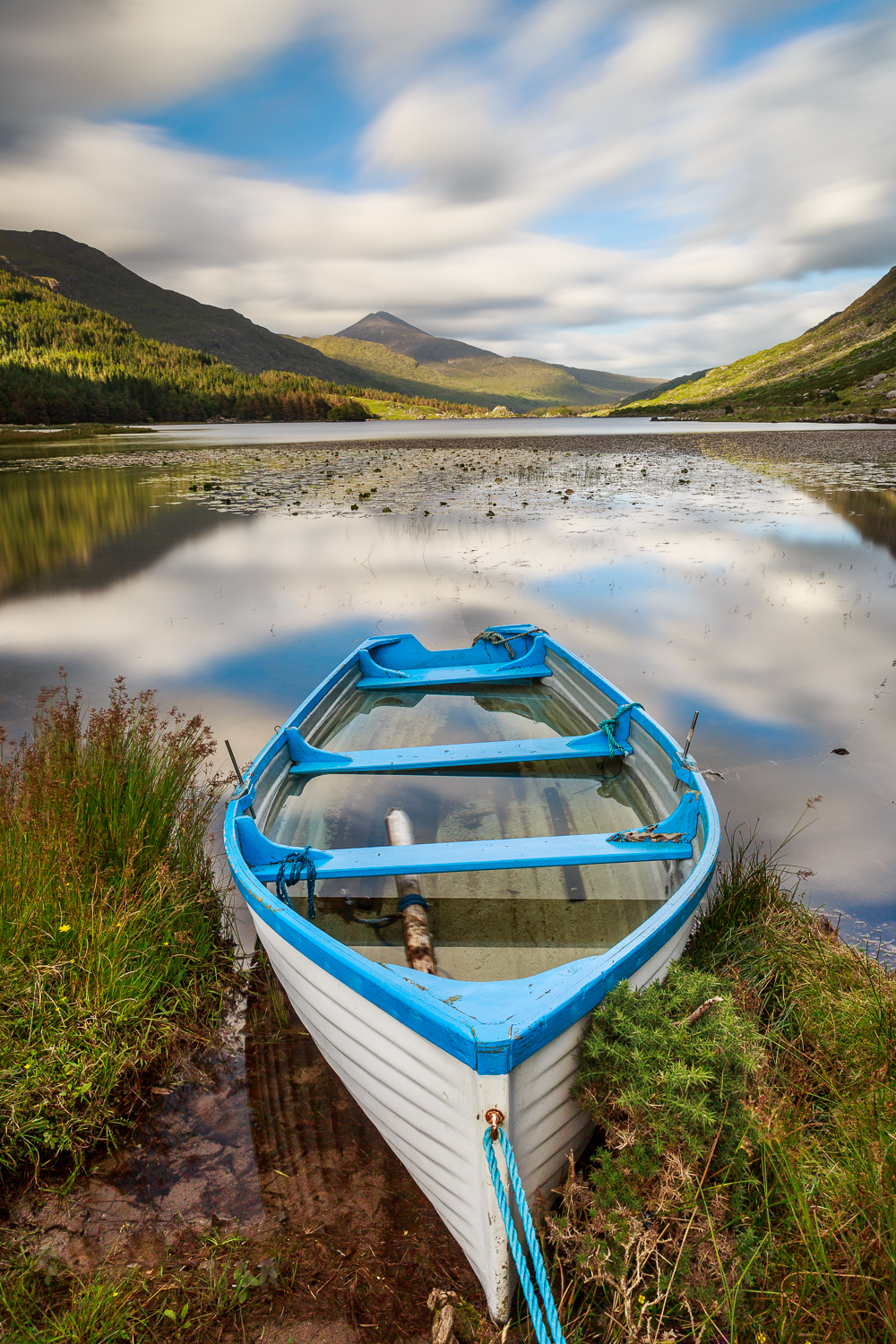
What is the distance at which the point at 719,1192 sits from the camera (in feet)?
7.73

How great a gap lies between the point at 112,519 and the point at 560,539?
12.8m

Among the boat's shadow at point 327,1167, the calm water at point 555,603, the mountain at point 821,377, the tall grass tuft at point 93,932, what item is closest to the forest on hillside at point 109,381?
the mountain at point 821,377

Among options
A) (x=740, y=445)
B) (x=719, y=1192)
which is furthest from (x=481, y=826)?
(x=740, y=445)

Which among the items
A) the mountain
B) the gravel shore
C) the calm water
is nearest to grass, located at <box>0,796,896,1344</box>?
the calm water

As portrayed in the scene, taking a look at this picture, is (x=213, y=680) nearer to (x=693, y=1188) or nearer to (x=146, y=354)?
(x=693, y=1188)

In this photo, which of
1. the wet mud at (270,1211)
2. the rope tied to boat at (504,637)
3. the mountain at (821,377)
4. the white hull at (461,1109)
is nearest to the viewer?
the white hull at (461,1109)

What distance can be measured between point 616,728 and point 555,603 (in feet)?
22.4

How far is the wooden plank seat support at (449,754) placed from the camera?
5.29 meters

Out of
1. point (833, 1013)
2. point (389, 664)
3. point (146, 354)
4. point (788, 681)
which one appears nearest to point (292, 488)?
point (389, 664)

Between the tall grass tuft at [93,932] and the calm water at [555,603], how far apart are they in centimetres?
249

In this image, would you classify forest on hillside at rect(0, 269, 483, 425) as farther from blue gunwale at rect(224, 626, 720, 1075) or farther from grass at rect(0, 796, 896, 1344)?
grass at rect(0, 796, 896, 1344)

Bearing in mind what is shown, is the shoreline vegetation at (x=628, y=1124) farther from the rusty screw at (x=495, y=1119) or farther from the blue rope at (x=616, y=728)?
the blue rope at (x=616, y=728)

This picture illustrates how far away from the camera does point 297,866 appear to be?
384cm

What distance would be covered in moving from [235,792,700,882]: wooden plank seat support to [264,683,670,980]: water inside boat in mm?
290
